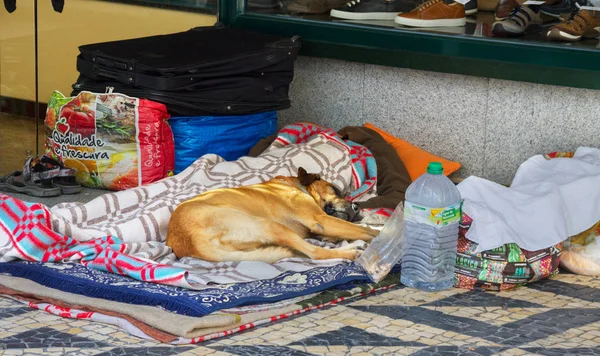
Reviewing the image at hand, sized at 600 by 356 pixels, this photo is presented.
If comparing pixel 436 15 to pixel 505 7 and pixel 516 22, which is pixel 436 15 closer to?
pixel 505 7

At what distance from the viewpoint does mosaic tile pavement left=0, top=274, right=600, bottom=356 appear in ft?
13.0

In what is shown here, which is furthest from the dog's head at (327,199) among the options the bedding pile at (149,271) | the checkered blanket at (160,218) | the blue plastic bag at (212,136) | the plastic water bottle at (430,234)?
the blue plastic bag at (212,136)

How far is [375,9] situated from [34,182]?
2289 millimetres

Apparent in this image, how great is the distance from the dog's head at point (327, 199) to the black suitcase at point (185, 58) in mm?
929

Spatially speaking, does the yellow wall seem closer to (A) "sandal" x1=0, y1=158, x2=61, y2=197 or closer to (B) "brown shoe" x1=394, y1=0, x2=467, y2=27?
(A) "sandal" x1=0, y1=158, x2=61, y2=197

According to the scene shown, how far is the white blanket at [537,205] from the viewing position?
4758 mm

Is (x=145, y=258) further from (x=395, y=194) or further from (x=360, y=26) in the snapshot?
(x=360, y=26)

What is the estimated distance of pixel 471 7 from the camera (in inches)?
248

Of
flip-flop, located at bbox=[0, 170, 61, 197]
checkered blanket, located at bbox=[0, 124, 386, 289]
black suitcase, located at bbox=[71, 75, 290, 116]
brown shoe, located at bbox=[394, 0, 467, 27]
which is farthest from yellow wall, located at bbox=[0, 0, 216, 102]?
brown shoe, located at bbox=[394, 0, 467, 27]

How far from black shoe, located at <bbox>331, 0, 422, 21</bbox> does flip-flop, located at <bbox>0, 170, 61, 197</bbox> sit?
2046 mm

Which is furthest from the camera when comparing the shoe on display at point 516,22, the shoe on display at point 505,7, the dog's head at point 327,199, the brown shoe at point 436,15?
the brown shoe at point 436,15

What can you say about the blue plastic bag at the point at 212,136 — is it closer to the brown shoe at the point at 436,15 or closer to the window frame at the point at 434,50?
the window frame at the point at 434,50

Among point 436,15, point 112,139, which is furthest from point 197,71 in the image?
point 436,15

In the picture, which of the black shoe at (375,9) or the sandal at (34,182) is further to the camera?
the black shoe at (375,9)
